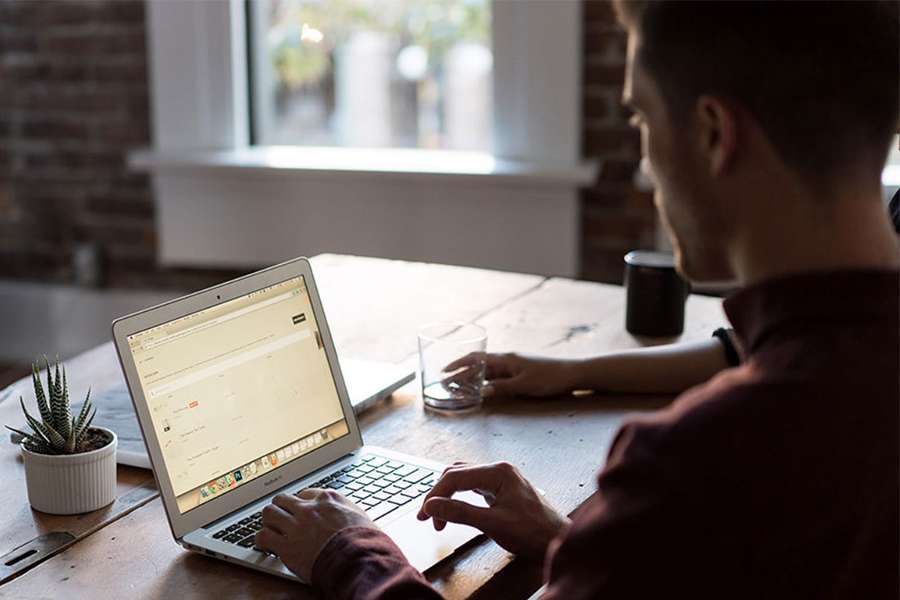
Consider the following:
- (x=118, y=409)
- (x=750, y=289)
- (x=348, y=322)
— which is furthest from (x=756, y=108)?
(x=348, y=322)

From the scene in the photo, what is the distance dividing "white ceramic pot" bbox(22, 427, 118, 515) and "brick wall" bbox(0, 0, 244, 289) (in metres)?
2.45

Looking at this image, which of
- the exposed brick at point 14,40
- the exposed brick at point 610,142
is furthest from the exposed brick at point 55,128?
the exposed brick at point 610,142

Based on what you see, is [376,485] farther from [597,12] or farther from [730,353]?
[597,12]

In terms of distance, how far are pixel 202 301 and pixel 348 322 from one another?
720 mm

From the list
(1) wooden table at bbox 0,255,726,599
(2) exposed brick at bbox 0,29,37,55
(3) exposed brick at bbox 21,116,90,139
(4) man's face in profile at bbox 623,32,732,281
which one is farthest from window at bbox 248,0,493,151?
(4) man's face in profile at bbox 623,32,732,281

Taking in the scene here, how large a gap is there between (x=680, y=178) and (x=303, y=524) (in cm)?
52

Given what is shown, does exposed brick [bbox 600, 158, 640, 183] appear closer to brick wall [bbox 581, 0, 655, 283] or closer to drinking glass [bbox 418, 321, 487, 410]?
brick wall [bbox 581, 0, 655, 283]

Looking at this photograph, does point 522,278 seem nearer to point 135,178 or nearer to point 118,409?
point 118,409

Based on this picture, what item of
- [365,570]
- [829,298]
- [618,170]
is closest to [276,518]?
[365,570]

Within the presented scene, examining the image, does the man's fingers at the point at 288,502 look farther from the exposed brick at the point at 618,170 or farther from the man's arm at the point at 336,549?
the exposed brick at the point at 618,170

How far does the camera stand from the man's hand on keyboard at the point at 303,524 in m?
1.15

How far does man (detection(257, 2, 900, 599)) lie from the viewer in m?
0.83

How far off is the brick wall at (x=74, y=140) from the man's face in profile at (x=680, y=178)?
2887 millimetres

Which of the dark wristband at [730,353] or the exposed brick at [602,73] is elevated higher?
the exposed brick at [602,73]
